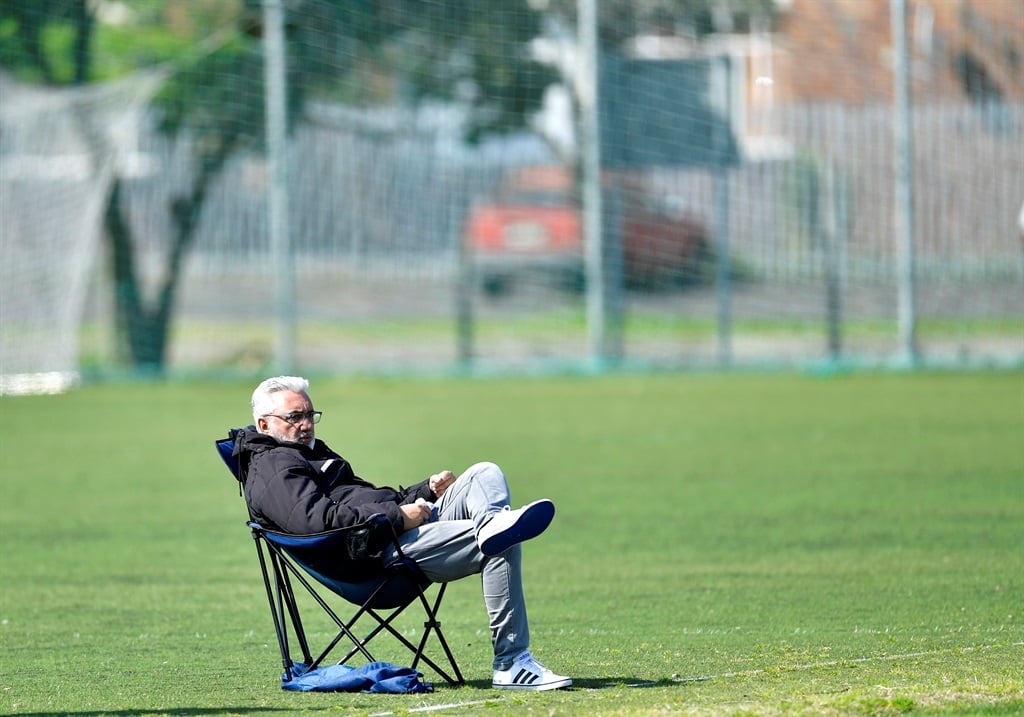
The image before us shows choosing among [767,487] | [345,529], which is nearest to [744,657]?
[345,529]

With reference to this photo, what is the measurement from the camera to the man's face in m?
6.86

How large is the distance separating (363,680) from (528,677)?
1.97 feet

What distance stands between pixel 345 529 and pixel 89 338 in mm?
17266

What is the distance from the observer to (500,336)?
23078 millimetres

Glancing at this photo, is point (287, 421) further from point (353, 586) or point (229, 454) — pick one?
point (353, 586)

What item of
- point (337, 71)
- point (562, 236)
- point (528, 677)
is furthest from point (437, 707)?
point (337, 71)

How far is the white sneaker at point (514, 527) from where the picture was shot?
21.0ft

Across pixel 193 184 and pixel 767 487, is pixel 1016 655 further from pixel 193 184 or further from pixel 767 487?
pixel 193 184

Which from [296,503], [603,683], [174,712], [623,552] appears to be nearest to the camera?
[174,712]

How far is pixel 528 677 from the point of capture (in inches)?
259

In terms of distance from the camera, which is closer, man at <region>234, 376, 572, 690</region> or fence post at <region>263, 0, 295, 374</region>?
man at <region>234, 376, 572, 690</region>

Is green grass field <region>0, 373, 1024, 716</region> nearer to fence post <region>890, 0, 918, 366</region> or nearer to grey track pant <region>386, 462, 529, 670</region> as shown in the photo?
grey track pant <region>386, 462, 529, 670</region>

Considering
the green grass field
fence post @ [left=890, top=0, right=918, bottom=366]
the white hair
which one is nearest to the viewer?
the green grass field

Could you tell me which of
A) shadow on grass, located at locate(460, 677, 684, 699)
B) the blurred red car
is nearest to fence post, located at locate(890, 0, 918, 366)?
the blurred red car
